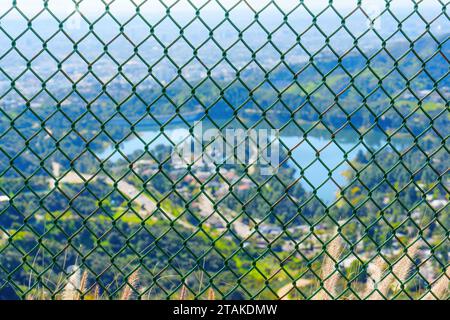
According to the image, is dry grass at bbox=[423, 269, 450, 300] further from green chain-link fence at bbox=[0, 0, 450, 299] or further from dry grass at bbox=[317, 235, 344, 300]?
dry grass at bbox=[317, 235, 344, 300]

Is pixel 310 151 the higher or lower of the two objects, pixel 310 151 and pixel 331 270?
the higher

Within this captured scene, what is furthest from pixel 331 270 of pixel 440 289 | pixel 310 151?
pixel 310 151

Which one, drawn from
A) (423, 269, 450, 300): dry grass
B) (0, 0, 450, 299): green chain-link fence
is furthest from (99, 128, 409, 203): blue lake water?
(423, 269, 450, 300): dry grass

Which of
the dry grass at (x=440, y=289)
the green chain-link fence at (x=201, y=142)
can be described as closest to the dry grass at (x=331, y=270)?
the green chain-link fence at (x=201, y=142)

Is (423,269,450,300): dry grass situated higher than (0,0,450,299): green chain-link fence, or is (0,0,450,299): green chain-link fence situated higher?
(0,0,450,299): green chain-link fence

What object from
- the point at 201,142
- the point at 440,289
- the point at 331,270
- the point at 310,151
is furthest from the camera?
the point at 310,151

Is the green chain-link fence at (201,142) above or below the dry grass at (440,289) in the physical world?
above

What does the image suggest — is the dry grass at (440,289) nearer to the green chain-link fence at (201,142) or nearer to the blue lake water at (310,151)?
the green chain-link fence at (201,142)

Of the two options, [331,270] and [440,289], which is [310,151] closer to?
[331,270]
